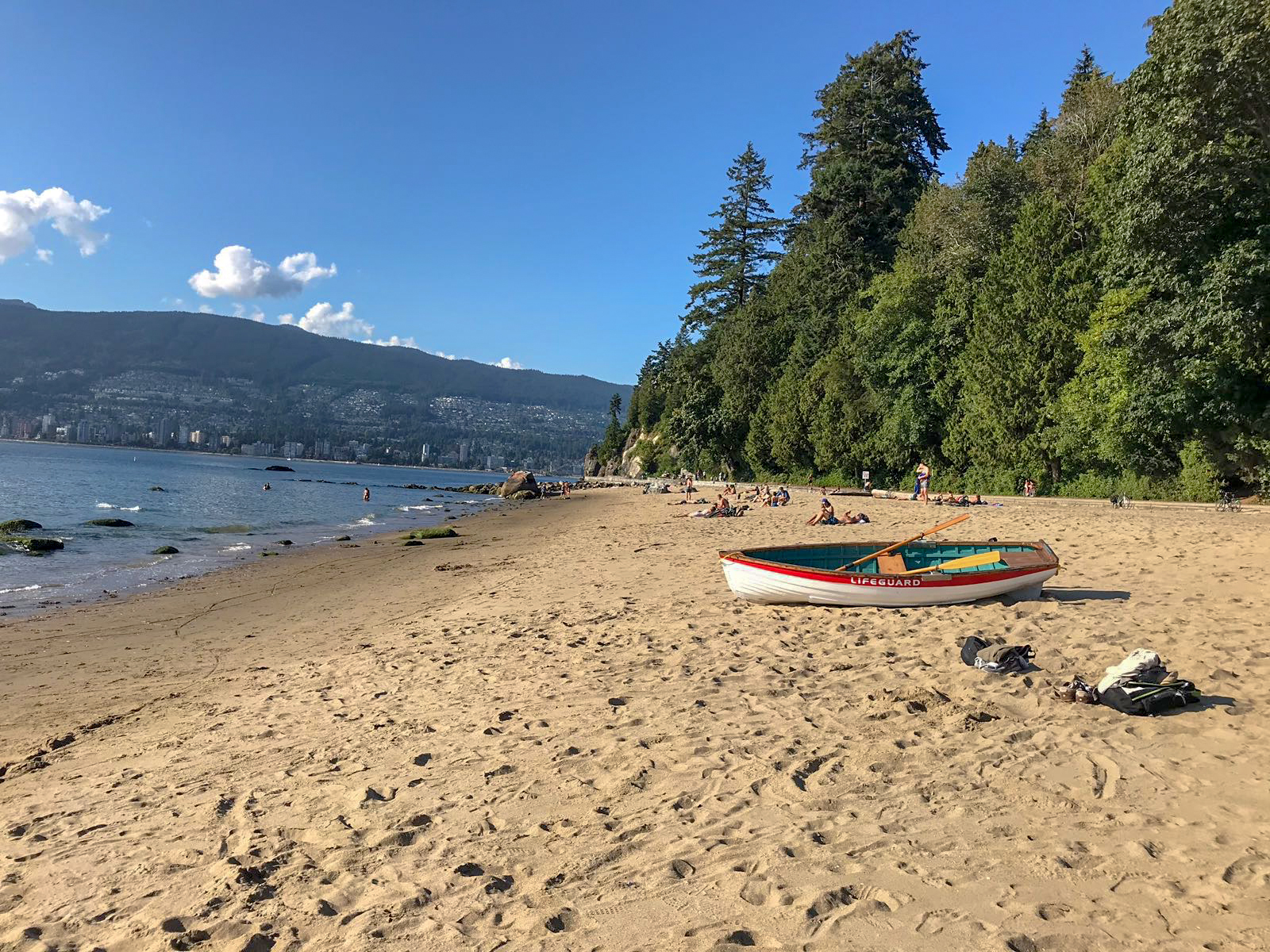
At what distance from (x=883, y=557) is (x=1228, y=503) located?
2037cm

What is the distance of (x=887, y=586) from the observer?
35.3 ft

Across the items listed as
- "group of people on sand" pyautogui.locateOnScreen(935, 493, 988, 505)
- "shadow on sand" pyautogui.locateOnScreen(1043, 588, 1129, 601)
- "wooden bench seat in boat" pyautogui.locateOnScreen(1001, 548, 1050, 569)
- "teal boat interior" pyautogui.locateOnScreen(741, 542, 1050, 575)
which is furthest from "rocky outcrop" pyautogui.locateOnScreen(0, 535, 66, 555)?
"group of people on sand" pyautogui.locateOnScreen(935, 493, 988, 505)

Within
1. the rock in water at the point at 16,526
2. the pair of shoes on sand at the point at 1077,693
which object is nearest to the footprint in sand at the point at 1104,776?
the pair of shoes on sand at the point at 1077,693

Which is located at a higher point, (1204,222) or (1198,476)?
(1204,222)

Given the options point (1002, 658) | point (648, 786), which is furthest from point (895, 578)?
point (648, 786)

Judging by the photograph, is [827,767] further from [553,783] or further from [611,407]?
[611,407]

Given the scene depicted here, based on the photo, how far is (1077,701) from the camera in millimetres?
6871

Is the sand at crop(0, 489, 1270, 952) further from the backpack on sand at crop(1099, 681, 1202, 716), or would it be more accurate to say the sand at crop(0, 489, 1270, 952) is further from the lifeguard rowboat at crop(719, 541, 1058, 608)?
the lifeguard rowboat at crop(719, 541, 1058, 608)

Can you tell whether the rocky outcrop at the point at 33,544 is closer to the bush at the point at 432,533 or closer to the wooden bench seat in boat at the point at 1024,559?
the bush at the point at 432,533

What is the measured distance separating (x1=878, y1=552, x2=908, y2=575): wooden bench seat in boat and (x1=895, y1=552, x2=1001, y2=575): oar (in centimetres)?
73

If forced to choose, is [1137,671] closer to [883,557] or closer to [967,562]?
[967,562]

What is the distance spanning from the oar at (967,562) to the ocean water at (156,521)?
16.4 m

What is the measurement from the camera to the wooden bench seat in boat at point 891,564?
482 inches

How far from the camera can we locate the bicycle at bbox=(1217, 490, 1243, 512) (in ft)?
77.4
